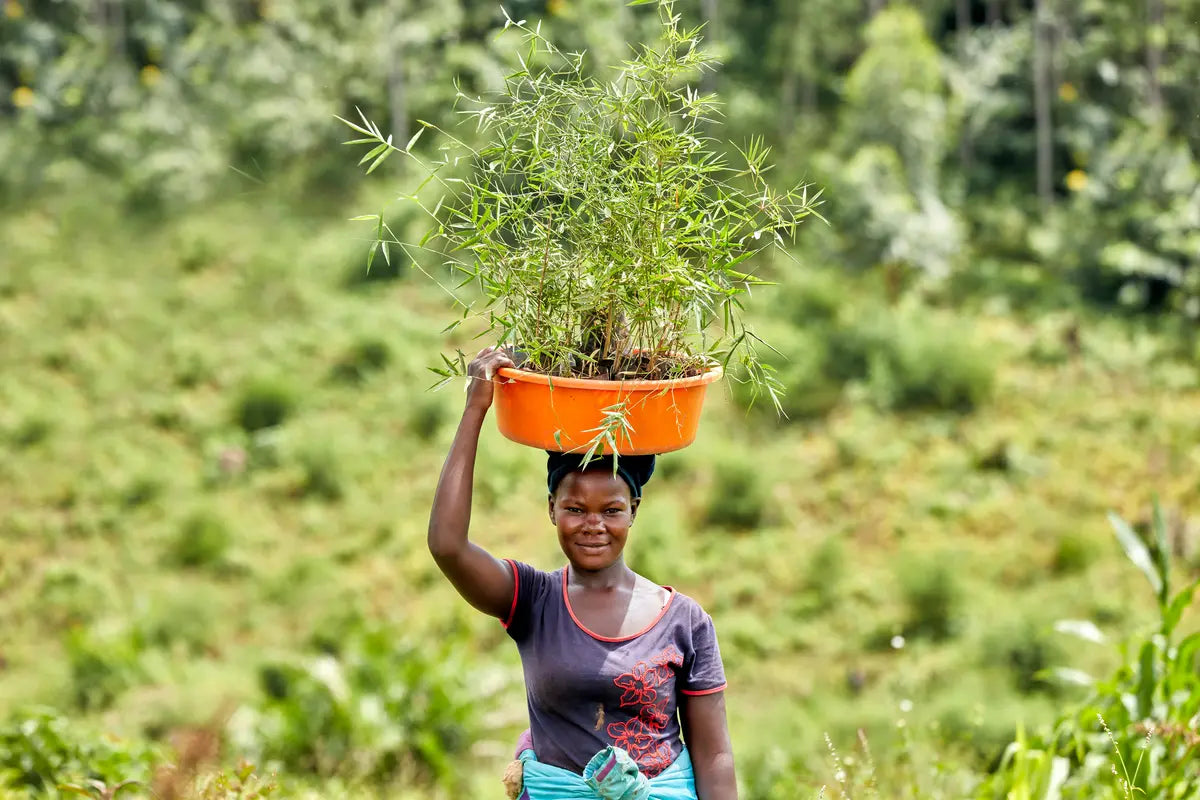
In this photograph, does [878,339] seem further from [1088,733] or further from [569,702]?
[569,702]

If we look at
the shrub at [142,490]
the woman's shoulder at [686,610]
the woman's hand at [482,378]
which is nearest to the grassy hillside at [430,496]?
the shrub at [142,490]

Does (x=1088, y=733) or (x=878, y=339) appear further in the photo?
(x=878, y=339)

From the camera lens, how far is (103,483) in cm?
928

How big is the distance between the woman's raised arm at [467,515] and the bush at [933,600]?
20.4 feet

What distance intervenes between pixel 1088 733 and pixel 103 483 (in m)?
8.15

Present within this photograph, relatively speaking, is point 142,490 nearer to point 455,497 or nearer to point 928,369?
point 928,369

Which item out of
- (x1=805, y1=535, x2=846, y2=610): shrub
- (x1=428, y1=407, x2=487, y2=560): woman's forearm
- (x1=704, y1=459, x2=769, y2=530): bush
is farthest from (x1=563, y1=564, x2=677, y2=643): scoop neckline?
(x1=704, y1=459, x2=769, y2=530): bush

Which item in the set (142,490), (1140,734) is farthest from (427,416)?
(1140,734)

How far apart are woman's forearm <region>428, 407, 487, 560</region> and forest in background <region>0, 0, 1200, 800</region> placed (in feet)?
5.52

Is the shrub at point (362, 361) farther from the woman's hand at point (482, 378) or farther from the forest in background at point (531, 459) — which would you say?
the woman's hand at point (482, 378)

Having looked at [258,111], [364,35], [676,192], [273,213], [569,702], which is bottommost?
[569,702]

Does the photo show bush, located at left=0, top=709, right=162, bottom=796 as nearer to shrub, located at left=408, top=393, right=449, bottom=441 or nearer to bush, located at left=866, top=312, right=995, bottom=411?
shrub, located at left=408, top=393, right=449, bottom=441

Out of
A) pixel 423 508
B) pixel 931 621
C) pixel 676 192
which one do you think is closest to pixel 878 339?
pixel 931 621

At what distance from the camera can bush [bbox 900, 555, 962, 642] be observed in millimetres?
7680
